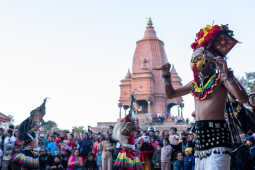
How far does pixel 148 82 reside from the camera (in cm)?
4019

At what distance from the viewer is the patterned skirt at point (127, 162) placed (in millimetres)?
9055

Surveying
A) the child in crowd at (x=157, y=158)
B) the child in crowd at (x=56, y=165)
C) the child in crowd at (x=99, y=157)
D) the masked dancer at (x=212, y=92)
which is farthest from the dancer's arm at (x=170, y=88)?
the child in crowd at (x=56, y=165)

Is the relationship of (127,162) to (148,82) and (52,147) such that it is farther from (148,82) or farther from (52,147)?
(148,82)

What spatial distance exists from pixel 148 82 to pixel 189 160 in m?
30.9

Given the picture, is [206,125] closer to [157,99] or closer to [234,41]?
[234,41]

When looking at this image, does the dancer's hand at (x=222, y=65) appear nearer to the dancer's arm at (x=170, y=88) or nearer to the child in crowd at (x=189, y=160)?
the dancer's arm at (x=170, y=88)

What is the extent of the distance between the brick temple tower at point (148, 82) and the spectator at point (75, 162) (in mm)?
26407

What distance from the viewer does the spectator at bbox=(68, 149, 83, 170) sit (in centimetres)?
1218

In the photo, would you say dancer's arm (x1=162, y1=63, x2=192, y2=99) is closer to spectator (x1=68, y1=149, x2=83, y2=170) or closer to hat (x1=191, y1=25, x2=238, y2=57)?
hat (x1=191, y1=25, x2=238, y2=57)

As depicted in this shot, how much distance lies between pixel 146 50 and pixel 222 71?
133 ft

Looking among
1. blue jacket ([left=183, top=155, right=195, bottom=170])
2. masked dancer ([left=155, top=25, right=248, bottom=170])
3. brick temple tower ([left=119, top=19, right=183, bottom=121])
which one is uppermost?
brick temple tower ([left=119, top=19, right=183, bottom=121])

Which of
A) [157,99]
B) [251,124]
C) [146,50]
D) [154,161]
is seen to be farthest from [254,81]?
[251,124]

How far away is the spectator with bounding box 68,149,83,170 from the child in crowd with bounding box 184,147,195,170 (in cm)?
481

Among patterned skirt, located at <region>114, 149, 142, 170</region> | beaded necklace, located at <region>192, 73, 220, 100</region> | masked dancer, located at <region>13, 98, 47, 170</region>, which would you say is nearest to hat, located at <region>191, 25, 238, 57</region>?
beaded necklace, located at <region>192, 73, 220, 100</region>
